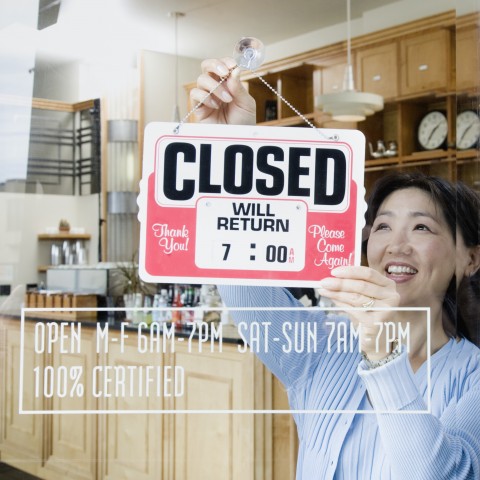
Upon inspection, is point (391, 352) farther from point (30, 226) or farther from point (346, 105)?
point (30, 226)

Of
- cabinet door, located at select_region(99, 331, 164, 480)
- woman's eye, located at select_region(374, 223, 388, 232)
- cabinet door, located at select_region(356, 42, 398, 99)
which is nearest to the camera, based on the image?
woman's eye, located at select_region(374, 223, 388, 232)

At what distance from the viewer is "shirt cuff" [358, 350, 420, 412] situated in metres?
1.05

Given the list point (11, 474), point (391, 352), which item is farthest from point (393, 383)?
point (11, 474)

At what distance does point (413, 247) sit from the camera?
1.17 metres

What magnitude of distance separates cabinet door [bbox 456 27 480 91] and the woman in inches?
9.1

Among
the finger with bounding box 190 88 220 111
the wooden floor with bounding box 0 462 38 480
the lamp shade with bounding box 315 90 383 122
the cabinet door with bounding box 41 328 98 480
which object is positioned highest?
the lamp shade with bounding box 315 90 383 122

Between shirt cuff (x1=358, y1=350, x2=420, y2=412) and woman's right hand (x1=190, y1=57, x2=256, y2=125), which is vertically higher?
woman's right hand (x1=190, y1=57, x2=256, y2=125)

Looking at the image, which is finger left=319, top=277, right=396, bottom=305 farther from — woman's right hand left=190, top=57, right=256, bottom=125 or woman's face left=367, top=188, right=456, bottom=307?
woman's right hand left=190, top=57, right=256, bottom=125

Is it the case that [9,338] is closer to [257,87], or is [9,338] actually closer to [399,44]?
[257,87]

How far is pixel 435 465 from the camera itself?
1081 millimetres

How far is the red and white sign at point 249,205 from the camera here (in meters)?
1.11

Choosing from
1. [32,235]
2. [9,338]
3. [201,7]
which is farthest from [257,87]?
[9,338]

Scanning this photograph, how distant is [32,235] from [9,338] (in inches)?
7.4

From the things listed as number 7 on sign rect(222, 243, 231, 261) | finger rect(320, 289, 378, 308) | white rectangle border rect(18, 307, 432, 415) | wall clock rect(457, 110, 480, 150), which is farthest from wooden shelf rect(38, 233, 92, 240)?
wall clock rect(457, 110, 480, 150)
